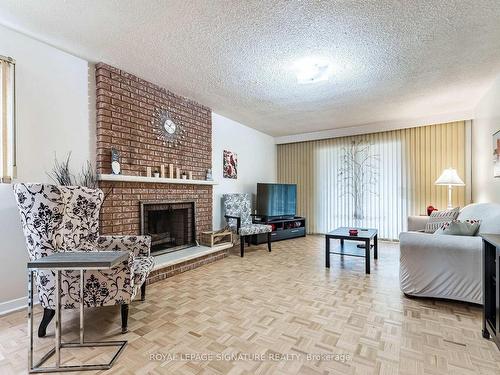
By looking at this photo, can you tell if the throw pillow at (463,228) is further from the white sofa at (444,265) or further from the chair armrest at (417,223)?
the chair armrest at (417,223)

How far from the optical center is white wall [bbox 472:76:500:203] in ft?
10.3

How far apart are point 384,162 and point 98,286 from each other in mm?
5228

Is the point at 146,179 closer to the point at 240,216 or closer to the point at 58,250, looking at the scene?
the point at 58,250

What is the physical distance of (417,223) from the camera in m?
4.01

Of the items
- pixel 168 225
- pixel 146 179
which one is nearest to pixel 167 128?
pixel 146 179

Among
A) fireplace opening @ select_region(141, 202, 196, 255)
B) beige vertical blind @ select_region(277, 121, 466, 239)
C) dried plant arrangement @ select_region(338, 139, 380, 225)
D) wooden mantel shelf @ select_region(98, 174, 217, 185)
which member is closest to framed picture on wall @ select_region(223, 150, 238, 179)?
wooden mantel shelf @ select_region(98, 174, 217, 185)

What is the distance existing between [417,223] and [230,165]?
3.29 meters

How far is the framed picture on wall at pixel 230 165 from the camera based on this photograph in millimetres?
4848

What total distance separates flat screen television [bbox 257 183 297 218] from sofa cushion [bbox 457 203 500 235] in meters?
3.02

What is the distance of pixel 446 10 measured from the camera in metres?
1.91

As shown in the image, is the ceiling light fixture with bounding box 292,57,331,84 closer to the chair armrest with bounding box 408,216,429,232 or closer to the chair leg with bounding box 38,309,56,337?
the chair armrest with bounding box 408,216,429,232

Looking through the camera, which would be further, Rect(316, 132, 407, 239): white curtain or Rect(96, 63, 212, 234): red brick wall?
Rect(316, 132, 407, 239): white curtain

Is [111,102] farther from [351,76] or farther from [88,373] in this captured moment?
[351,76]

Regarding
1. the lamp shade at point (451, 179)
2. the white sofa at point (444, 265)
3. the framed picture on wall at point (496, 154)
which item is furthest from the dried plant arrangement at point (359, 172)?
the white sofa at point (444, 265)
